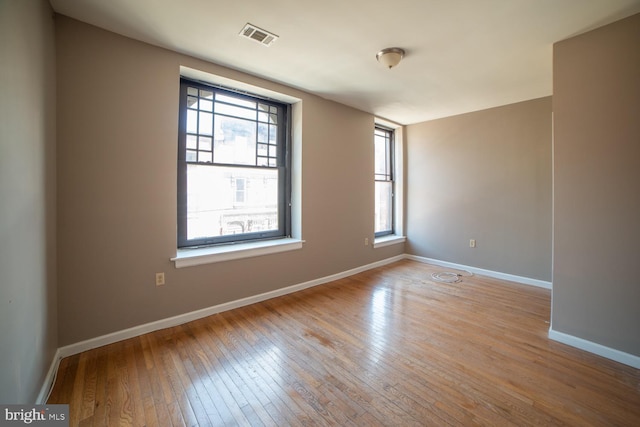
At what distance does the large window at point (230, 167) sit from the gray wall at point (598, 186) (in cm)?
284

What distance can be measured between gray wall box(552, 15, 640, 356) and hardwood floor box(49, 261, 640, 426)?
0.35 metres

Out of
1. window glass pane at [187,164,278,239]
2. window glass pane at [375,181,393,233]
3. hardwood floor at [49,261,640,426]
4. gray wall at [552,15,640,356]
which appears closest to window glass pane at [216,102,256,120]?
window glass pane at [187,164,278,239]

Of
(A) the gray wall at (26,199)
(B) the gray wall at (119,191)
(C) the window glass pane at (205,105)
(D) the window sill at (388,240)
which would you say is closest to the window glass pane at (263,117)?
(B) the gray wall at (119,191)

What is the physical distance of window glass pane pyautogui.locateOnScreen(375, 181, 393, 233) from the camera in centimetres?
499

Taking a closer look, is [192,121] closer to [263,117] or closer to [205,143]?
[205,143]

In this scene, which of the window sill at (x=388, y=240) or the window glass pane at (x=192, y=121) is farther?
the window sill at (x=388, y=240)

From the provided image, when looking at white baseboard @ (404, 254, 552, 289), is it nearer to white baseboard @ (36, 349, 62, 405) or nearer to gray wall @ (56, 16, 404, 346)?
gray wall @ (56, 16, 404, 346)

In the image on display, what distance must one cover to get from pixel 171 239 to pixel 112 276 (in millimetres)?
520

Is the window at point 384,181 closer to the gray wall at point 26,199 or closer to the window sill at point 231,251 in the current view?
the window sill at point 231,251

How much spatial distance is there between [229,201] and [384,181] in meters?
3.04

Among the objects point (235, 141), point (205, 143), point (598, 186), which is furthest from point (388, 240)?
point (205, 143)

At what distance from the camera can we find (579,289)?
2213mm

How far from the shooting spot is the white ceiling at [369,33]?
74.4 inches

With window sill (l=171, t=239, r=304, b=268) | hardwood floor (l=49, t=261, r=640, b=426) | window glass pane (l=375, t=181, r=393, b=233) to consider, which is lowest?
hardwood floor (l=49, t=261, r=640, b=426)
